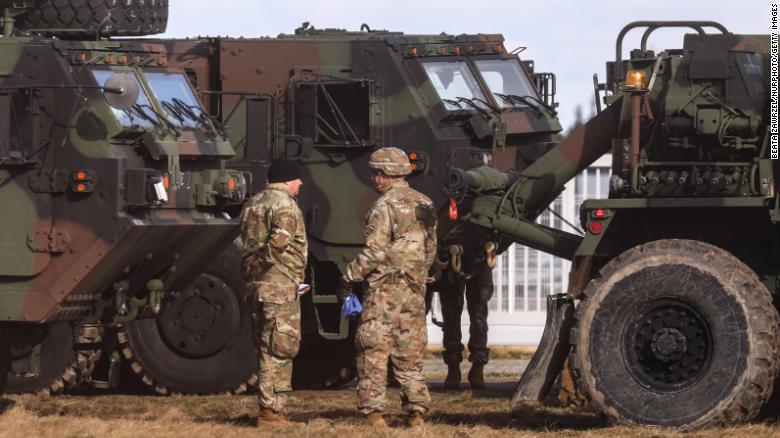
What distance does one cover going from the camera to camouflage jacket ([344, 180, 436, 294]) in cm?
1312

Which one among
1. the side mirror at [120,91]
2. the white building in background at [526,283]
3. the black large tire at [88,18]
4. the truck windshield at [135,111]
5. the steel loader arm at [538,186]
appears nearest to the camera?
the side mirror at [120,91]

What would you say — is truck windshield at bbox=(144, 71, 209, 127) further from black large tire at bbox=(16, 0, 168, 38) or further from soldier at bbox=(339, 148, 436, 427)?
soldier at bbox=(339, 148, 436, 427)

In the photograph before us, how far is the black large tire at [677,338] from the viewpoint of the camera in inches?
499

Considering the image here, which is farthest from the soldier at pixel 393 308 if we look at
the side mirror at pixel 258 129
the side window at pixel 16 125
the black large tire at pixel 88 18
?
the side mirror at pixel 258 129

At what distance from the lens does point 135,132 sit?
48.9ft

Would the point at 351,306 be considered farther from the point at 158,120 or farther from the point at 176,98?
the point at 176,98

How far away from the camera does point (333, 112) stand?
18.0 metres

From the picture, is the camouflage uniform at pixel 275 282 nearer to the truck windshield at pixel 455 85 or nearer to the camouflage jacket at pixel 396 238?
the camouflage jacket at pixel 396 238

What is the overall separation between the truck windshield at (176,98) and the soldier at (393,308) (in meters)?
2.97

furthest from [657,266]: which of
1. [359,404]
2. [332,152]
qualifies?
[332,152]

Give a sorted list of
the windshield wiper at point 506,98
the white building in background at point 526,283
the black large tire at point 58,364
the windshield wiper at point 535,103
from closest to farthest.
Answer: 1. the black large tire at point 58,364
2. the windshield wiper at point 506,98
3. the windshield wiper at point 535,103
4. the white building in background at point 526,283

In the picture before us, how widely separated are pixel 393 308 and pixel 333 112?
5.12 meters

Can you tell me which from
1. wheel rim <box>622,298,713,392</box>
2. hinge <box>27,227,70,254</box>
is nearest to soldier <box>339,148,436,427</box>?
wheel rim <box>622,298,713,392</box>

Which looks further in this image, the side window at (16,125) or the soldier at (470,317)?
the soldier at (470,317)
